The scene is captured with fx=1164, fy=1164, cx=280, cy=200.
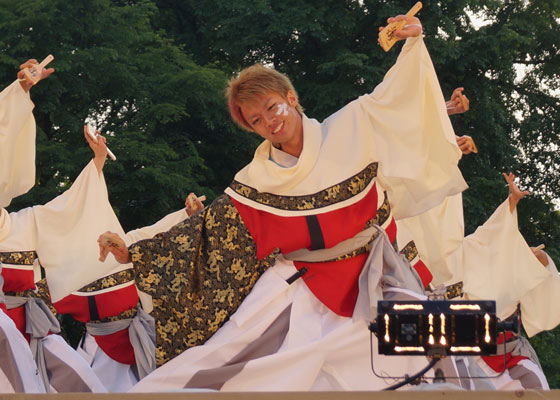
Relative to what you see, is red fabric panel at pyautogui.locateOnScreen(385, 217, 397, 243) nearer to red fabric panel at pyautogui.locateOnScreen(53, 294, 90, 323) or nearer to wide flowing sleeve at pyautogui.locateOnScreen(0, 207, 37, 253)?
wide flowing sleeve at pyautogui.locateOnScreen(0, 207, 37, 253)

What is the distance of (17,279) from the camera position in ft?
26.2

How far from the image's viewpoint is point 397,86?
530cm

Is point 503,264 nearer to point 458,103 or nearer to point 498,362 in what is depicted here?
point 498,362

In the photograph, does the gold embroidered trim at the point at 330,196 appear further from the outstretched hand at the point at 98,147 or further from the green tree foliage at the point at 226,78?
the green tree foliage at the point at 226,78

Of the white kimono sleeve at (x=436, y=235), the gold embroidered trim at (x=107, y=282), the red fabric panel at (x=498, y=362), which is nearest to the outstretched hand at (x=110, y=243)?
the white kimono sleeve at (x=436, y=235)

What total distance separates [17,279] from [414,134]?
12.3 ft

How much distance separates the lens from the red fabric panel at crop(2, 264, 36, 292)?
7.95 metres

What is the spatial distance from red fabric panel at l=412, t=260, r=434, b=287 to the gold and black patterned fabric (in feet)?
5.65

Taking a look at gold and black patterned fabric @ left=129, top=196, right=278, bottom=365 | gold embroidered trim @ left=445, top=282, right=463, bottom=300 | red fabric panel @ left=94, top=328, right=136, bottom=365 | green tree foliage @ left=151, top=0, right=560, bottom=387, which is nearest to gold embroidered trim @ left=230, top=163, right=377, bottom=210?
gold and black patterned fabric @ left=129, top=196, right=278, bottom=365

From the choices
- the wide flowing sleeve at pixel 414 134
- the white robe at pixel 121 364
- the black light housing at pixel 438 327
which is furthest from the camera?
the white robe at pixel 121 364

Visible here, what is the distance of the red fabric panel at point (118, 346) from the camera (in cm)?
873

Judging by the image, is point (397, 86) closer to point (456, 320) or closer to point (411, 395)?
point (456, 320)

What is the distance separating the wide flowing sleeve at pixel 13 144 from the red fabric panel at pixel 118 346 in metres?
2.00

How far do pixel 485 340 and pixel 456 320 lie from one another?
116 millimetres
